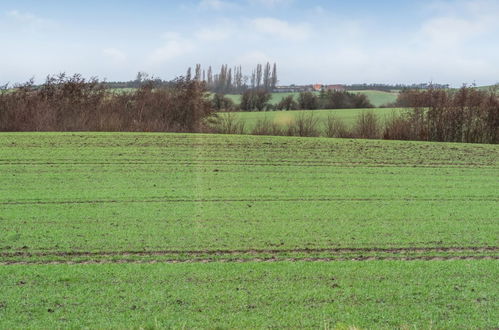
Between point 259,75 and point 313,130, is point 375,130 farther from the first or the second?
point 259,75

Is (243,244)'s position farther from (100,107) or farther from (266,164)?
(100,107)

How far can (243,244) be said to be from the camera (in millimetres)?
10508

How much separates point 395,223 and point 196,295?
20.4 feet

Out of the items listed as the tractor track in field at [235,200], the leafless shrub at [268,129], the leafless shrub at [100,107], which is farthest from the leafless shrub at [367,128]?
the tractor track in field at [235,200]

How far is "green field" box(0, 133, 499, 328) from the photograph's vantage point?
7.22m

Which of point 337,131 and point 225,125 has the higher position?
point 225,125

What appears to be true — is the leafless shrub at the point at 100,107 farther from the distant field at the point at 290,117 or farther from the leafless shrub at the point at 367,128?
the leafless shrub at the point at 367,128

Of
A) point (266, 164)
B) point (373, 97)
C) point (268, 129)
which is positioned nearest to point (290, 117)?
point (268, 129)

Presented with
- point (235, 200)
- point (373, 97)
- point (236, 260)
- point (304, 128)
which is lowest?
point (236, 260)

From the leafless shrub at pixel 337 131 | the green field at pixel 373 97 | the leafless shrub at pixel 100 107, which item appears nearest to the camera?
A: the leafless shrub at pixel 100 107

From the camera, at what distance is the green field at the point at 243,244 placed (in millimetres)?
7223

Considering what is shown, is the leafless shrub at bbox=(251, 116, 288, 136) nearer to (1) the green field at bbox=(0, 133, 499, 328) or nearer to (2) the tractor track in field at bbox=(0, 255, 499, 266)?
(1) the green field at bbox=(0, 133, 499, 328)

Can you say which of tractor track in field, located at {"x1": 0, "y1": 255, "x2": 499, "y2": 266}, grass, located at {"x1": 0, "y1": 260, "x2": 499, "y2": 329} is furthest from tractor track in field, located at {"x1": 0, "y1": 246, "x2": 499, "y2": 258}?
grass, located at {"x1": 0, "y1": 260, "x2": 499, "y2": 329}

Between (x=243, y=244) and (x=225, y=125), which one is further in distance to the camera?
(x=225, y=125)
